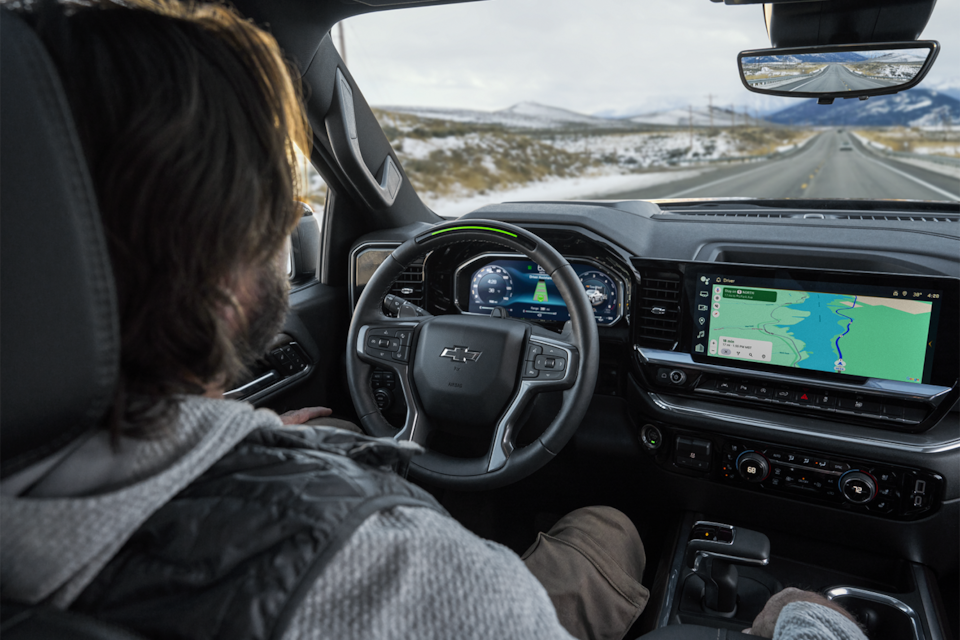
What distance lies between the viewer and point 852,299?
1.99 meters

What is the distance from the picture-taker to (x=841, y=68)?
2012 mm

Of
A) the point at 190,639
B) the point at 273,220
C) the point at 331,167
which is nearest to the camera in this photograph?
the point at 190,639

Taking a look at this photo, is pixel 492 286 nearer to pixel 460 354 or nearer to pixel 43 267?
pixel 460 354

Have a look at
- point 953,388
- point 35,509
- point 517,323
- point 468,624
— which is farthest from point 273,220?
point 953,388

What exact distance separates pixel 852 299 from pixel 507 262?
1.21 m

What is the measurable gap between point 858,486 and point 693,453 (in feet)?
1.71

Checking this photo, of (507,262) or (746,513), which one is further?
(507,262)

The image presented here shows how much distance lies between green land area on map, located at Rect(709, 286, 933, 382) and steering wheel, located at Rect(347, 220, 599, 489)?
1.80 ft

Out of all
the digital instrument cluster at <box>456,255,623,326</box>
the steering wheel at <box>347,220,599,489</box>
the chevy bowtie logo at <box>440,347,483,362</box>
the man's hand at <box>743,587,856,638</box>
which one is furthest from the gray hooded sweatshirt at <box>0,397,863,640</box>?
the digital instrument cluster at <box>456,255,623,326</box>

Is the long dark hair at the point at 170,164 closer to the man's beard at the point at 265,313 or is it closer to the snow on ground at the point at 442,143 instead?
the man's beard at the point at 265,313

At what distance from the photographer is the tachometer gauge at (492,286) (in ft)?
8.60

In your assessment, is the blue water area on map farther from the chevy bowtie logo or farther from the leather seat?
the leather seat

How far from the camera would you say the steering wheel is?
1962mm

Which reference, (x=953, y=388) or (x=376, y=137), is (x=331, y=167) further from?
(x=953, y=388)
